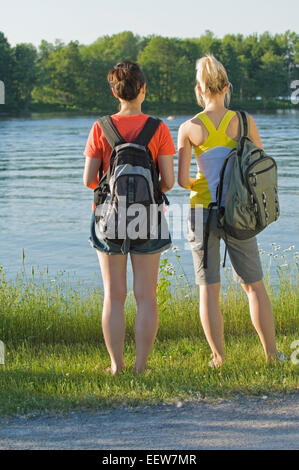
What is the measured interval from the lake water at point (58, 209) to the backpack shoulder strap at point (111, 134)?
568 centimetres

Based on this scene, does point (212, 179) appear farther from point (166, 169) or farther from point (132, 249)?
point (132, 249)

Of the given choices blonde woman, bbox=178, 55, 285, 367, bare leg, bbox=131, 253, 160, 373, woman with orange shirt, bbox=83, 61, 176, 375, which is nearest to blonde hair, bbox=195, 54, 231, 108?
blonde woman, bbox=178, 55, 285, 367

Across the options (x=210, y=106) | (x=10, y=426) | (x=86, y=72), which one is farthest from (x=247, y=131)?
(x=86, y=72)

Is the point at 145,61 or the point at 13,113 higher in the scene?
the point at 145,61

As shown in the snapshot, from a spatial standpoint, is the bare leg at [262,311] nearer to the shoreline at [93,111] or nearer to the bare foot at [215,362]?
the bare foot at [215,362]

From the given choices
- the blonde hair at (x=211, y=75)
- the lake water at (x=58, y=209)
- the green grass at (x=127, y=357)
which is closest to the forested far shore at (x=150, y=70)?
the lake water at (x=58, y=209)

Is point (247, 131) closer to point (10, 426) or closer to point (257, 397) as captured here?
point (257, 397)

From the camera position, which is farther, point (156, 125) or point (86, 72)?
point (86, 72)

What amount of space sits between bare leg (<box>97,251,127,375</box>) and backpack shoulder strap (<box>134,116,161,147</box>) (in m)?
0.70

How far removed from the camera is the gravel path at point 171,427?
135 inches

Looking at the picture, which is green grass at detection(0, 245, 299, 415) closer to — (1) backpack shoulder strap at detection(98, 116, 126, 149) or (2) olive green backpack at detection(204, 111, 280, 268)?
(2) olive green backpack at detection(204, 111, 280, 268)

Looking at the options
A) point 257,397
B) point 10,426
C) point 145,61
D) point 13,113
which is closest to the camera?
point 10,426
